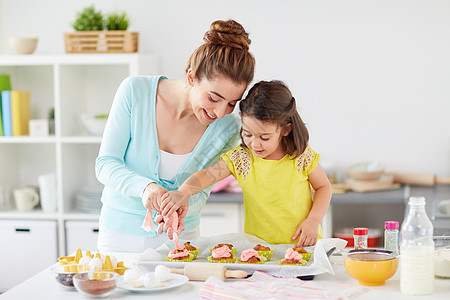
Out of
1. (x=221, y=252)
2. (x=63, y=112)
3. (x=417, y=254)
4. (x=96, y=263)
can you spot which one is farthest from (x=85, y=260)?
(x=63, y=112)

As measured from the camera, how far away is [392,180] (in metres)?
3.76

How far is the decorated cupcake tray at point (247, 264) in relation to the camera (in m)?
1.70

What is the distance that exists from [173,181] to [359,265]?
0.79m

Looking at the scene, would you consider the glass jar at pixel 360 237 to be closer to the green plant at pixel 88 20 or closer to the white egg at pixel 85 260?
the white egg at pixel 85 260

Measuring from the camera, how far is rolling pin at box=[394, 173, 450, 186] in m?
3.73

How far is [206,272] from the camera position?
1718mm

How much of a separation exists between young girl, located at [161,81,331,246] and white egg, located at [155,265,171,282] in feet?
1.53

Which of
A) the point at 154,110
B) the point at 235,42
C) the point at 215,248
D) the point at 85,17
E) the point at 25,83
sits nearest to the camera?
the point at 215,248

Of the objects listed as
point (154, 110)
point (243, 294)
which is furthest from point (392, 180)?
point (243, 294)

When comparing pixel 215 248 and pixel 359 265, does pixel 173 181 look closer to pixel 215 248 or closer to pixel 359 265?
pixel 215 248

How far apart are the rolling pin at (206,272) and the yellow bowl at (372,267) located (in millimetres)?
286

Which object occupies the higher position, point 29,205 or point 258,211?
point 258,211

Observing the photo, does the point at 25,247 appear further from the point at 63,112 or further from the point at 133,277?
the point at 133,277

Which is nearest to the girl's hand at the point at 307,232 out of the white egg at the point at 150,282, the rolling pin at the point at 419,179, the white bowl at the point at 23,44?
the white egg at the point at 150,282
